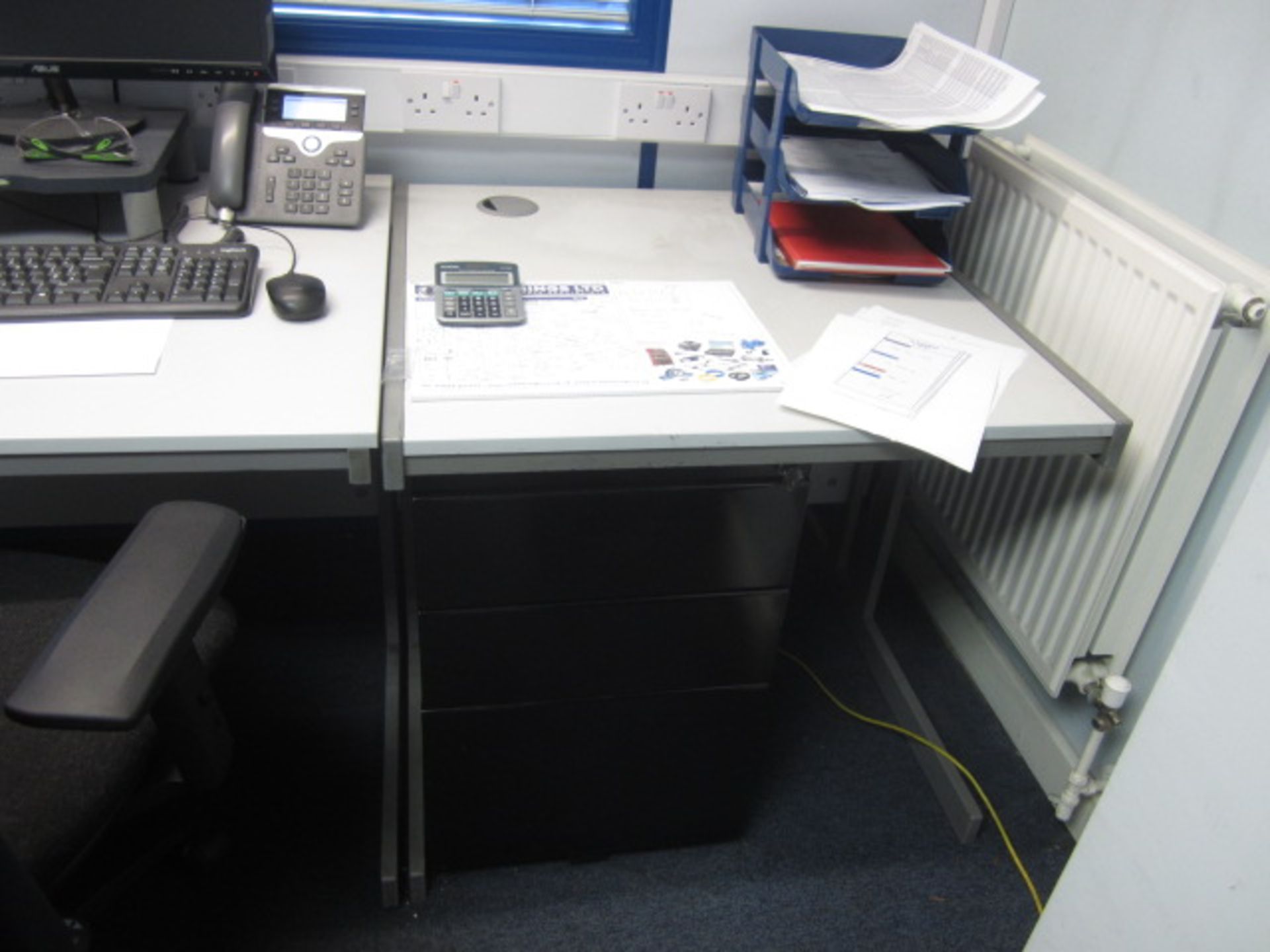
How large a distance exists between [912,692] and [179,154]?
56.3 inches

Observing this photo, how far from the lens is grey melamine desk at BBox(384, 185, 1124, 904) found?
0.99 metres

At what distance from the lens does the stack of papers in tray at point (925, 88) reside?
124cm

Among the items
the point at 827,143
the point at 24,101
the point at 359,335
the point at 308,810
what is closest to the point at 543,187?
the point at 827,143

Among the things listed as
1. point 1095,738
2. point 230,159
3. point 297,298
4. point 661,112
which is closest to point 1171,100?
point 661,112

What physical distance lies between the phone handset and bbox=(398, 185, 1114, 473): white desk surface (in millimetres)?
233

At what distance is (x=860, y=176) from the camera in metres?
1.38

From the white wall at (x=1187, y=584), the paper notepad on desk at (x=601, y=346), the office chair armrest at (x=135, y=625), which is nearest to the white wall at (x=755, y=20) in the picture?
the white wall at (x=1187, y=584)

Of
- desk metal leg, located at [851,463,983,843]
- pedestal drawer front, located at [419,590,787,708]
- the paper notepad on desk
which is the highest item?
the paper notepad on desk

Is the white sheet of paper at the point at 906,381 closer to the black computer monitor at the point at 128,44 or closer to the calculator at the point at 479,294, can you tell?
the calculator at the point at 479,294

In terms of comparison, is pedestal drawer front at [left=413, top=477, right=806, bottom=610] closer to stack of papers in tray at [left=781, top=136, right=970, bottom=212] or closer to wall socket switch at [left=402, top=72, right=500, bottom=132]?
stack of papers in tray at [left=781, top=136, right=970, bottom=212]

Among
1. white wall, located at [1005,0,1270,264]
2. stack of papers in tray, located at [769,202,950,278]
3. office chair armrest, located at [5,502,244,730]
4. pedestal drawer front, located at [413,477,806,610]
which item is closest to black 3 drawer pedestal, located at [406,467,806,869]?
pedestal drawer front, located at [413,477,806,610]

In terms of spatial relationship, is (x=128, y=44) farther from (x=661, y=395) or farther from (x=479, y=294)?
(x=661, y=395)

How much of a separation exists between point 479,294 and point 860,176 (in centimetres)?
56

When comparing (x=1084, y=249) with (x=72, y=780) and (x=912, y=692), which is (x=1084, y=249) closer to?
(x=912, y=692)
